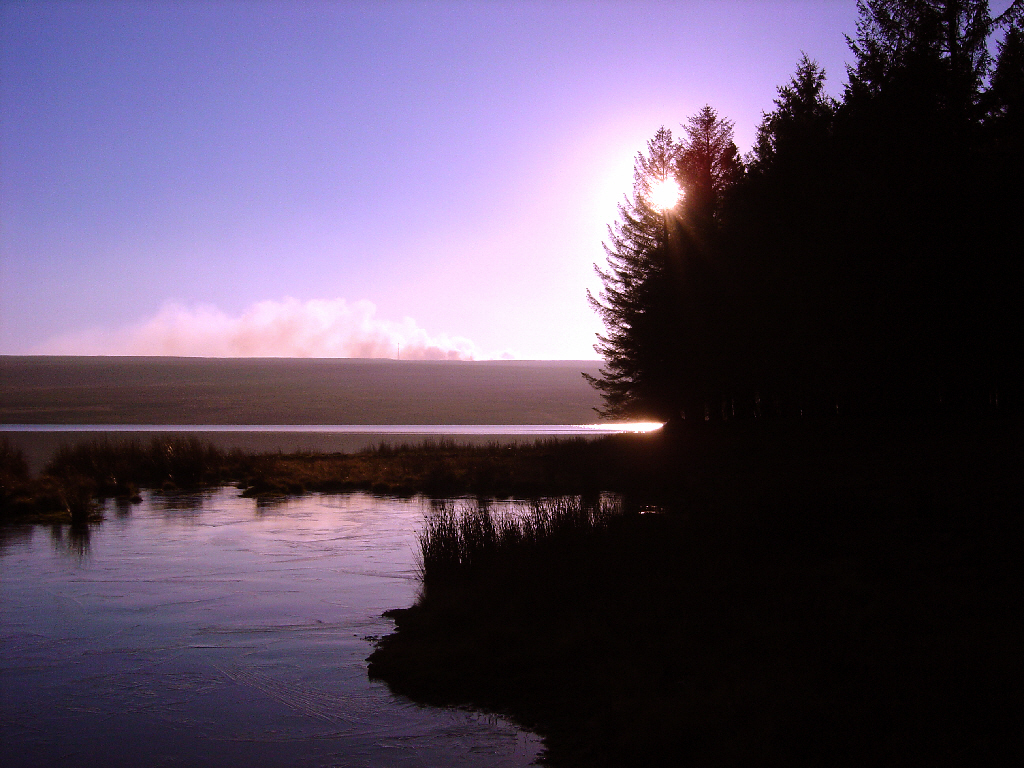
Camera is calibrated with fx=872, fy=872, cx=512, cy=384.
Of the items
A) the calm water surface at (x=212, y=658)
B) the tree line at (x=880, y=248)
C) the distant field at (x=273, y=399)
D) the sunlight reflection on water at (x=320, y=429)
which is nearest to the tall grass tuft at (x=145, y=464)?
the calm water surface at (x=212, y=658)

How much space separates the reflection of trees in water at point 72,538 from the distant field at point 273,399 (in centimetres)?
6140

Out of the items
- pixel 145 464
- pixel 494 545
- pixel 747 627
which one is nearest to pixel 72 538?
pixel 494 545

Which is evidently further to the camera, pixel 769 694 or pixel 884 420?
pixel 884 420

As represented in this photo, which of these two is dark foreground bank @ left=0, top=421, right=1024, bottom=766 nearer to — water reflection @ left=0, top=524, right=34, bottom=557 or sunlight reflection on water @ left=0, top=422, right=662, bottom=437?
water reflection @ left=0, top=524, right=34, bottom=557

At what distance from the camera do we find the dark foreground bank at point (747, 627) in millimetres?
6402

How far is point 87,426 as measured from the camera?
73.4 meters

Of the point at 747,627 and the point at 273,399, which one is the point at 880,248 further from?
the point at 273,399

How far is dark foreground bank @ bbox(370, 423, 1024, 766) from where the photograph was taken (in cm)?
640

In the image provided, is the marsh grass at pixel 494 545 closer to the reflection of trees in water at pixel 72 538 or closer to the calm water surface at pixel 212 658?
the calm water surface at pixel 212 658

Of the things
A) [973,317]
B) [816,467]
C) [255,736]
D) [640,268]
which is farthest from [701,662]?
[640,268]

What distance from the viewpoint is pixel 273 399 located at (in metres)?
105

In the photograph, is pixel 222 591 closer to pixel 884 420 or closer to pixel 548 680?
pixel 548 680

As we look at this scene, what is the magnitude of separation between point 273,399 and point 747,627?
331 feet

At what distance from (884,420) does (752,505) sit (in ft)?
48.5
